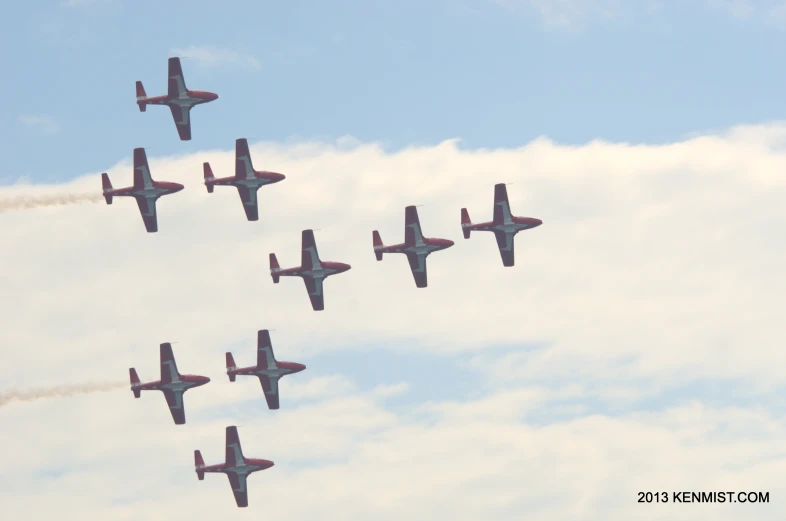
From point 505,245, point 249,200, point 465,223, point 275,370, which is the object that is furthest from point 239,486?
point 505,245

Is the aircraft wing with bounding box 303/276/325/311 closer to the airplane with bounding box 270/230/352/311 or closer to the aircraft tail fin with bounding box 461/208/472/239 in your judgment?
the airplane with bounding box 270/230/352/311

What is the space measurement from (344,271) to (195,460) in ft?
110

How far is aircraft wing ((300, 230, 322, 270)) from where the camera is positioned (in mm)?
171500

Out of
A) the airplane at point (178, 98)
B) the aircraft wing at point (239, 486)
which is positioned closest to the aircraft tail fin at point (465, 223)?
the airplane at point (178, 98)

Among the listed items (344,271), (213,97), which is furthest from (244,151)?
(344,271)

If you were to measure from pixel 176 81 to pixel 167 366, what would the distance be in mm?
37832

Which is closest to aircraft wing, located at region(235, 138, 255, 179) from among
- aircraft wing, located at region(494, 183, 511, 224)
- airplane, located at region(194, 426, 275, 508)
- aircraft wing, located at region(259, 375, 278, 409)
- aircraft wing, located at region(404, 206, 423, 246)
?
aircraft wing, located at region(404, 206, 423, 246)

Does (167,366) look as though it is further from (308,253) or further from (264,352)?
(308,253)

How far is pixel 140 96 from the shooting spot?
163500 mm

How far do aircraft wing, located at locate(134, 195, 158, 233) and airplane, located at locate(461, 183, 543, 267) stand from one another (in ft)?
131

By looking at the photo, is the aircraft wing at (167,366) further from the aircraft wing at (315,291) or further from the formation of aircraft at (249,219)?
the aircraft wing at (315,291)

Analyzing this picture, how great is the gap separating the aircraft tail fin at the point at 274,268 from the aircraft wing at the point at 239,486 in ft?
91.7

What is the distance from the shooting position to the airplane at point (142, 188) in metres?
166

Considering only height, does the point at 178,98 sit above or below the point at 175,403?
above
